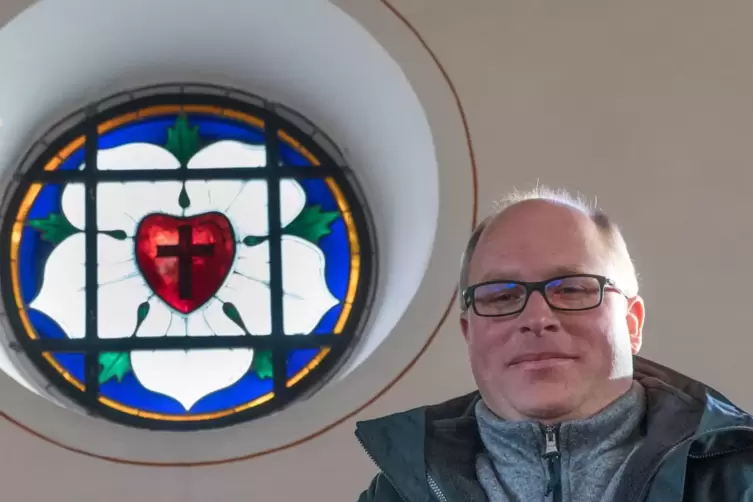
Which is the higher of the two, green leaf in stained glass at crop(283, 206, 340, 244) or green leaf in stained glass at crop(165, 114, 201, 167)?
green leaf in stained glass at crop(165, 114, 201, 167)

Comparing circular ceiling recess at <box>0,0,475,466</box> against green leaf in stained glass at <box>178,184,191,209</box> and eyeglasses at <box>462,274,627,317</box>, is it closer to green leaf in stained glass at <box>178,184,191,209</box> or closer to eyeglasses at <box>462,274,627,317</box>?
green leaf in stained glass at <box>178,184,191,209</box>

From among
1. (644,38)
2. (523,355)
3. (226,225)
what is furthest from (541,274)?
(226,225)

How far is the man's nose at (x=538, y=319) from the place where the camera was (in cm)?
140

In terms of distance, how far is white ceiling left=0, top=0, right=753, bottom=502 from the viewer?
2.41 meters

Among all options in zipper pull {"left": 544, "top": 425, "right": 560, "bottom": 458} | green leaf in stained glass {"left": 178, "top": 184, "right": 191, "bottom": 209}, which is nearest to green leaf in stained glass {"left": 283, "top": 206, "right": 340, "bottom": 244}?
green leaf in stained glass {"left": 178, "top": 184, "right": 191, "bottom": 209}

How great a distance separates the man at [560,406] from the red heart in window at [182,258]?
1.56 m

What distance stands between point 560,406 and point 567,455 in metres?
0.06

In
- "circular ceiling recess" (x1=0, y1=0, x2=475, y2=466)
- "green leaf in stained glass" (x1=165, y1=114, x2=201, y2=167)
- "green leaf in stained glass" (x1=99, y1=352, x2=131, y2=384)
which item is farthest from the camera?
"green leaf in stained glass" (x1=165, y1=114, x2=201, y2=167)

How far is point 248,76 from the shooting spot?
10.3 ft

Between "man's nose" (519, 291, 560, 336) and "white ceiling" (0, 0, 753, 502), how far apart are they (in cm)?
108

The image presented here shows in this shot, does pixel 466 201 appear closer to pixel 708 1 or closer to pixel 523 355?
pixel 708 1

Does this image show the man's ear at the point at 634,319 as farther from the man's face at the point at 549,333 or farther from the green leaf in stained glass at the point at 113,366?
the green leaf in stained glass at the point at 113,366

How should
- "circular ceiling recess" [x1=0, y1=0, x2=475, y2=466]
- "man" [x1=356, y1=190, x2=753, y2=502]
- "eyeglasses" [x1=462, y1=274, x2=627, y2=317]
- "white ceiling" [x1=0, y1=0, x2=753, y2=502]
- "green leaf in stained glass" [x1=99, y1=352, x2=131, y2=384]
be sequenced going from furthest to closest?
"green leaf in stained glass" [x1=99, y1=352, x2=131, y2=384] < "circular ceiling recess" [x1=0, y1=0, x2=475, y2=466] < "white ceiling" [x1=0, y1=0, x2=753, y2=502] < "eyeglasses" [x1=462, y1=274, x2=627, y2=317] < "man" [x1=356, y1=190, x2=753, y2=502]

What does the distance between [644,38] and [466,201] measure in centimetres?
62
